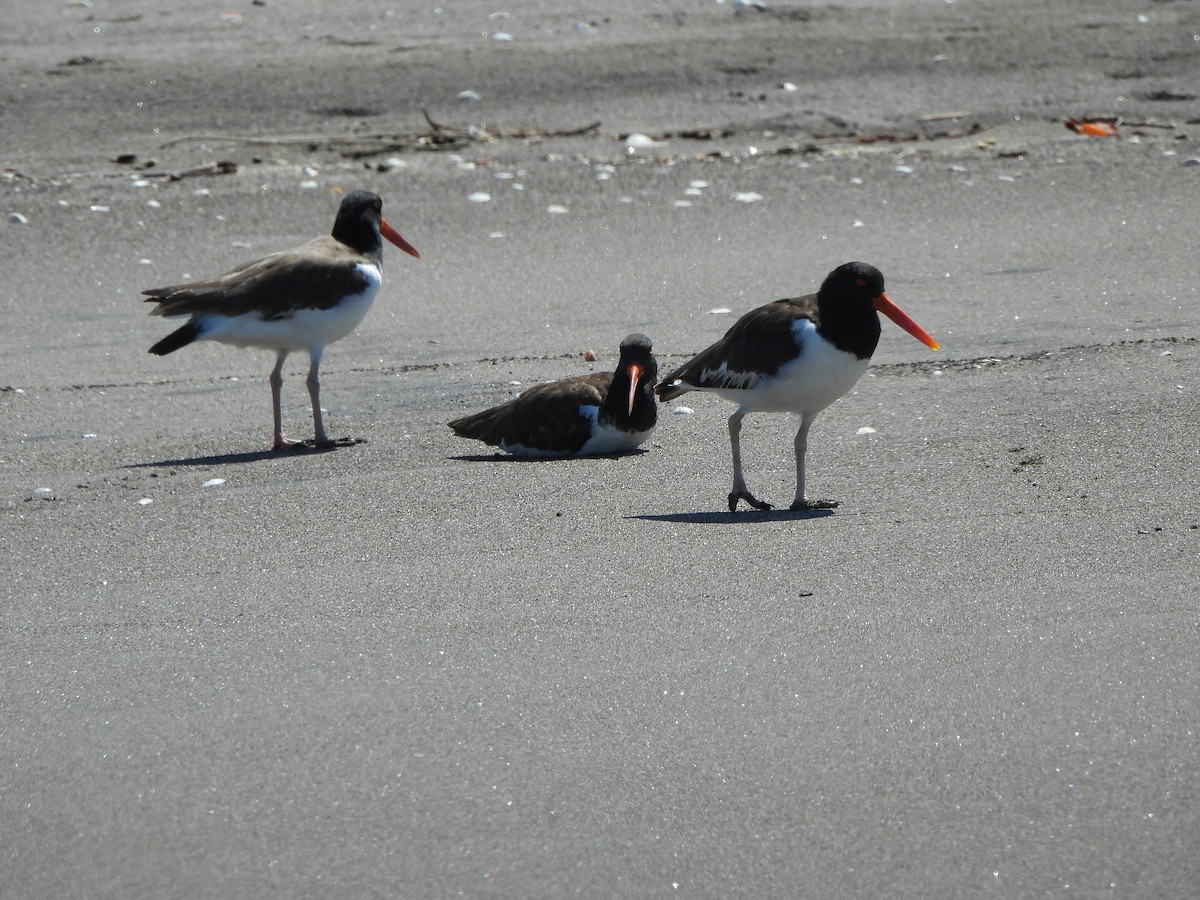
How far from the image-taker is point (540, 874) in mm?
3346

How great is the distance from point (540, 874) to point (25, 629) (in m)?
2.10

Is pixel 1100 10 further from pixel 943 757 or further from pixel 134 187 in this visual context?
pixel 943 757

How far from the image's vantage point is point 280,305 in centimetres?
760

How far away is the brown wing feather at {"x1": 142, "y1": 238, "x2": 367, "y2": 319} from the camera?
7.56m

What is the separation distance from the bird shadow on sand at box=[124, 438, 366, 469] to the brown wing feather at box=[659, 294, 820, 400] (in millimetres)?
1785

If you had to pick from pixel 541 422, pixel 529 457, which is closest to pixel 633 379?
pixel 541 422

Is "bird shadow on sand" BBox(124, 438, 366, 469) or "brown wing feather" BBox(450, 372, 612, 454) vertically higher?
"brown wing feather" BBox(450, 372, 612, 454)

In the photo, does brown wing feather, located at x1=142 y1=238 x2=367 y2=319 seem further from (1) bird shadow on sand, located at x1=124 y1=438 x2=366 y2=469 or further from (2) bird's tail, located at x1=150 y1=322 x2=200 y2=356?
(1) bird shadow on sand, located at x1=124 y1=438 x2=366 y2=469

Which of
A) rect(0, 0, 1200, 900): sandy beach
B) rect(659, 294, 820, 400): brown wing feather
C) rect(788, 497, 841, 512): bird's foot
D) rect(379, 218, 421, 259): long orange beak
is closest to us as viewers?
rect(0, 0, 1200, 900): sandy beach

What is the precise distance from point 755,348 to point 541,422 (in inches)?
52.2

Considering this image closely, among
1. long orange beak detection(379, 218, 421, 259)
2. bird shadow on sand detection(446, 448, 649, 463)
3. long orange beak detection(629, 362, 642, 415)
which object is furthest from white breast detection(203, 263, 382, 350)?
long orange beak detection(629, 362, 642, 415)

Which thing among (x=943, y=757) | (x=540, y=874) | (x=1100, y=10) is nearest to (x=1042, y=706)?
(x=943, y=757)

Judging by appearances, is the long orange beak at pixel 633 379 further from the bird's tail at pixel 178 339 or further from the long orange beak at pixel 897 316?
the bird's tail at pixel 178 339

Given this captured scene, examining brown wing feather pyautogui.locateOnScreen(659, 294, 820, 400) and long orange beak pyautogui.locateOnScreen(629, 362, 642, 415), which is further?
long orange beak pyautogui.locateOnScreen(629, 362, 642, 415)
